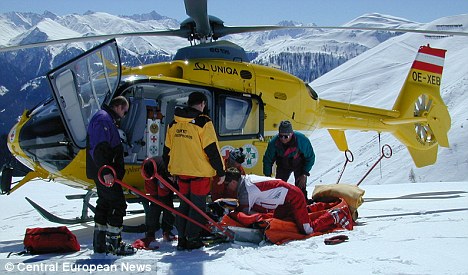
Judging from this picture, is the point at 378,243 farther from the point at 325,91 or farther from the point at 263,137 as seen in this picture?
the point at 325,91

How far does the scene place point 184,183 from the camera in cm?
490

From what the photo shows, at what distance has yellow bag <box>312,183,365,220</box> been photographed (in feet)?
19.7

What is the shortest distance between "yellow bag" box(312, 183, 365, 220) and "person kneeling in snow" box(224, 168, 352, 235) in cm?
55

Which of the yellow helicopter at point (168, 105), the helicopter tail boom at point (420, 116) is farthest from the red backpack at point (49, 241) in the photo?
the helicopter tail boom at point (420, 116)

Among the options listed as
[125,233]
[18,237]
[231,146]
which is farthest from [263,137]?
[18,237]

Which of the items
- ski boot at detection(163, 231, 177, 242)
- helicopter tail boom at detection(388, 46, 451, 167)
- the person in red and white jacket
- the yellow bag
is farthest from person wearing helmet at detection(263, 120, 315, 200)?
helicopter tail boom at detection(388, 46, 451, 167)

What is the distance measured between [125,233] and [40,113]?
1.84m

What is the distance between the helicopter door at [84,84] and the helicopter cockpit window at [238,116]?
5.46 feet

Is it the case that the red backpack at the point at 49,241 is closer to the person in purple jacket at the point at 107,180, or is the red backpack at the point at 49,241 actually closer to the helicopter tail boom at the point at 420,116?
the person in purple jacket at the point at 107,180

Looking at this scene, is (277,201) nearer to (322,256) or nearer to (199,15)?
(322,256)

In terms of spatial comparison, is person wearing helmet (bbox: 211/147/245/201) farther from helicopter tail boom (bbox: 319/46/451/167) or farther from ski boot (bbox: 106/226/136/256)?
helicopter tail boom (bbox: 319/46/451/167)

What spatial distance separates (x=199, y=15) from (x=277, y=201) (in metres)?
3.28

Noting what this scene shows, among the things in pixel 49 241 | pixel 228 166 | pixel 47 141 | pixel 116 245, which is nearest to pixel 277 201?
pixel 228 166

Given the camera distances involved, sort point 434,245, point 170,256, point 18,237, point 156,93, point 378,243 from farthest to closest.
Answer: point 156,93 < point 18,237 < point 170,256 < point 378,243 < point 434,245
